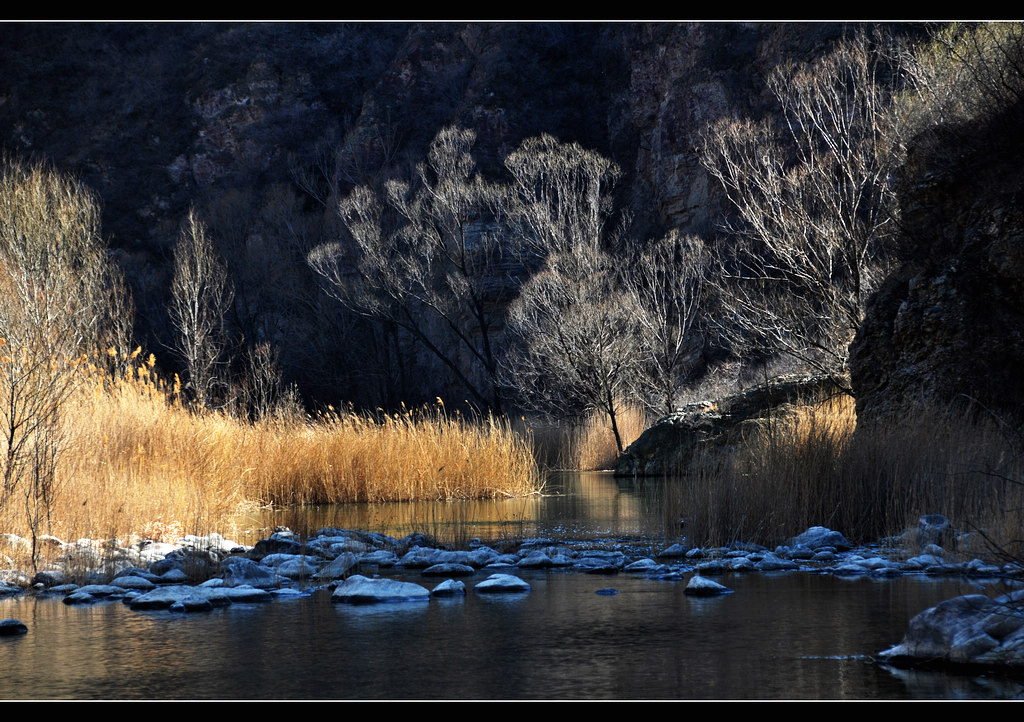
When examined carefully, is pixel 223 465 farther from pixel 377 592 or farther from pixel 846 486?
pixel 846 486

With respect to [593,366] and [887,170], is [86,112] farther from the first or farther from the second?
[887,170]

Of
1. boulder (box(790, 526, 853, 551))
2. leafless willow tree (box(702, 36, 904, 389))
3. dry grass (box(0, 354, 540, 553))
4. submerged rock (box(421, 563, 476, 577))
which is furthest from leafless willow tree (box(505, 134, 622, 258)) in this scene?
submerged rock (box(421, 563, 476, 577))

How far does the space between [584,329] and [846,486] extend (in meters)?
15.7

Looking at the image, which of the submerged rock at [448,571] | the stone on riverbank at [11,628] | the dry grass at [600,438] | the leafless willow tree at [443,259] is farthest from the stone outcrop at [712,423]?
the stone on riverbank at [11,628]

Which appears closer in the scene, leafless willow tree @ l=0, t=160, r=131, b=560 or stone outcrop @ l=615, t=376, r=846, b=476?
leafless willow tree @ l=0, t=160, r=131, b=560

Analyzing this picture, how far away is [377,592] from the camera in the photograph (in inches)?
238

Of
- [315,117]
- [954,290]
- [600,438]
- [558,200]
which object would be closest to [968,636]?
[954,290]

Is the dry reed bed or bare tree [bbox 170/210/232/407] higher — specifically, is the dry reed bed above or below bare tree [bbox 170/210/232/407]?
below

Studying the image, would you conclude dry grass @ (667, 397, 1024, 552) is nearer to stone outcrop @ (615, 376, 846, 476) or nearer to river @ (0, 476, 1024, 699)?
river @ (0, 476, 1024, 699)

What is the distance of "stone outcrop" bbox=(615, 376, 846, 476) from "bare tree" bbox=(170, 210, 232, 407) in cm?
1232

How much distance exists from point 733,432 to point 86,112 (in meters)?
41.1

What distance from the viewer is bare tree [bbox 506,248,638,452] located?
23.7m

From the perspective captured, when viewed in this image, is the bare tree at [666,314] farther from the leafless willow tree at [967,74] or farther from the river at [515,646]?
the river at [515,646]

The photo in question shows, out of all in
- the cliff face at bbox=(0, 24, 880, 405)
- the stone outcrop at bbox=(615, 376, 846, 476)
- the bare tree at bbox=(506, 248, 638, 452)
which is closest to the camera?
the stone outcrop at bbox=(615, 376, 846, 476)
